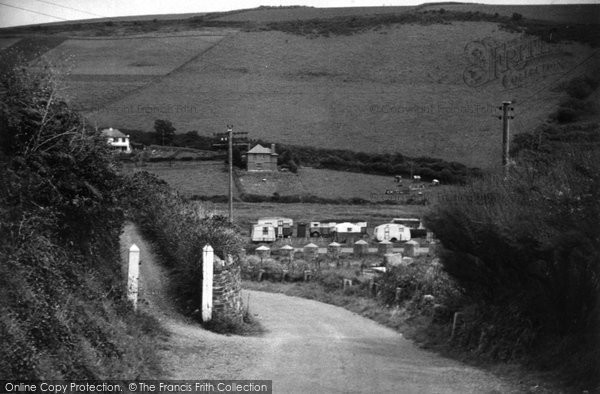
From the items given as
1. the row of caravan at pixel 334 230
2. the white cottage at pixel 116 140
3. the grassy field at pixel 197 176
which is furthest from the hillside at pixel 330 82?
the white cottage at pixel 116 140

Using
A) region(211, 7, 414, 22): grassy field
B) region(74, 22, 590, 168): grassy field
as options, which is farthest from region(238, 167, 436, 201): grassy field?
region(211, 7, 414, 22): grassy field

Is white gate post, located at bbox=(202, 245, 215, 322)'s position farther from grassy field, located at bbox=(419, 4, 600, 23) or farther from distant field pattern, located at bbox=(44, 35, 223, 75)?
grassy field, located at bbox=(419, 4, 600, 23)

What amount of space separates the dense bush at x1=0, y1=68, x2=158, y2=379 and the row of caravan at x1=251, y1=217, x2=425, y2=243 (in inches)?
1455

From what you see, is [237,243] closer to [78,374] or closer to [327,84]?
[78,374]

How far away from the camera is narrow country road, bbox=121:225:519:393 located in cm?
1089

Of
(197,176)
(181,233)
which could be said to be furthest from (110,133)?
(197,176)

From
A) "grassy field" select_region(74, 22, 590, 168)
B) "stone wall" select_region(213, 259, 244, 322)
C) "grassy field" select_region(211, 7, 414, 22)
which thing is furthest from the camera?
"grassy field" select_region(211, 7, 414, 22)

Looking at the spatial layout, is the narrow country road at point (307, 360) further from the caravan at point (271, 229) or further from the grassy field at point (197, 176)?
the caravan at point (271, 229)

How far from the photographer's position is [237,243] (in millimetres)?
18422

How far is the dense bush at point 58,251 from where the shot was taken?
754cm

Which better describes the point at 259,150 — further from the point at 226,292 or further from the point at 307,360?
the point at 307,360

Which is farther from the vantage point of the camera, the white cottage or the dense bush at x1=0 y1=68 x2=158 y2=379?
the white cottage

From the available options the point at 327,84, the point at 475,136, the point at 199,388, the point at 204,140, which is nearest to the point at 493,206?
the point at 199,388

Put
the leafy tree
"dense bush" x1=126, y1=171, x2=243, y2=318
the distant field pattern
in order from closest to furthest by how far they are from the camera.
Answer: "dense bush" x1=126, y1=171, x2=243, y2=318, the leafy tree, the distant field pattern
